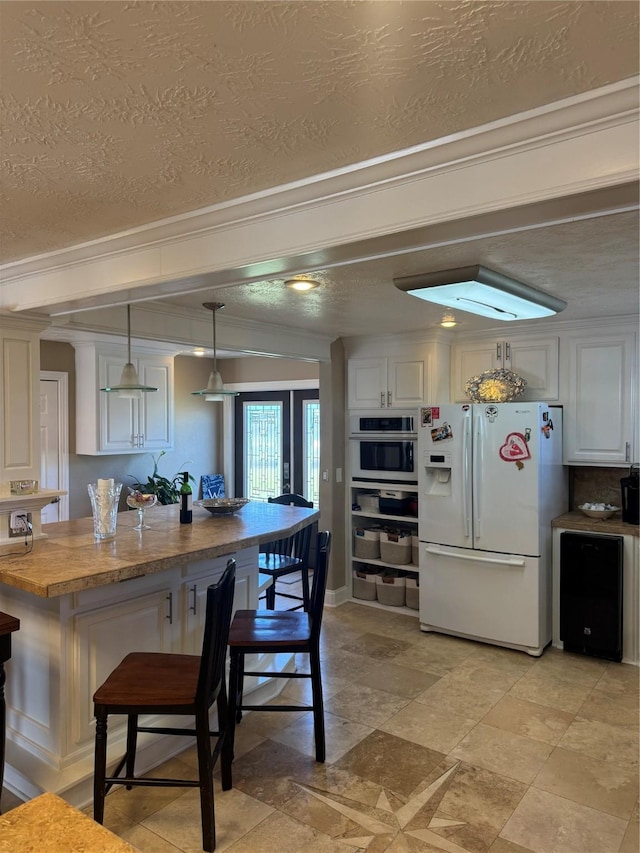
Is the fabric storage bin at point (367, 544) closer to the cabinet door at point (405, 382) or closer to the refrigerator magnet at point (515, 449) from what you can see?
the cabinet door at point (405, 382)

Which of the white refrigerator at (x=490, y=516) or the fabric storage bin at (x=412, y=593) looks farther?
the fabric storage bin at (x=412, y=593)

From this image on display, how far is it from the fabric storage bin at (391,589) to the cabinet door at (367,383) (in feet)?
4.81

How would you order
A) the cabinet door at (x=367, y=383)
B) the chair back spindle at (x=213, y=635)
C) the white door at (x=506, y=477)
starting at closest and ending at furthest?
1. the chair back spindle at (x=213, y=635)
2. the white door at (x=506, y=477)
3. the cabinet door at (x=367, y=383)

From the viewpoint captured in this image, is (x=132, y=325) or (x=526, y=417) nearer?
(x=132, y=325)

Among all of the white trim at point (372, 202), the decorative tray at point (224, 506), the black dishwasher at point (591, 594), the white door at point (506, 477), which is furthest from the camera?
the white door at point (506, 477)

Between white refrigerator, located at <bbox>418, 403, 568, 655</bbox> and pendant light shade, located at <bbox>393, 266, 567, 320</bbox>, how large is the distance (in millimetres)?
893

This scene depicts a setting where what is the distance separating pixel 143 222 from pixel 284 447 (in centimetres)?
→ 447

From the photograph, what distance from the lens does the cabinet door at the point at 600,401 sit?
158 inches

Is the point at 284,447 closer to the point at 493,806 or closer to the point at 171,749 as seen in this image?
the point at 171,749

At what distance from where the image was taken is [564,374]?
4.23 metres

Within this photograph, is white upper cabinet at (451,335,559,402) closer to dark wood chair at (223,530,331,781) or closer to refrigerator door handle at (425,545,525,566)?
refrigerator door handle at (425,545,525,566)

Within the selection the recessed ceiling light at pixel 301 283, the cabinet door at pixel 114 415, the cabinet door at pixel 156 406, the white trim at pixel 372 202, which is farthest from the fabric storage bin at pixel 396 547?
the white trim at pixel 372 202

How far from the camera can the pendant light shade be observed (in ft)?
8.72

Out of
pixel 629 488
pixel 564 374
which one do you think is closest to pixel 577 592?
pixel 629 488
